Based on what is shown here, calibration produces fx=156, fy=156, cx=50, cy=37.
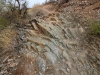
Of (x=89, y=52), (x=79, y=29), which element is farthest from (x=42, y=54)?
Result: (x=79, y=29)

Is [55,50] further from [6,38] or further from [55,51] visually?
[6,38]

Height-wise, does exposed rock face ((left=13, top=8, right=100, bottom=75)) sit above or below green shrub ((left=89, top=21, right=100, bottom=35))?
below

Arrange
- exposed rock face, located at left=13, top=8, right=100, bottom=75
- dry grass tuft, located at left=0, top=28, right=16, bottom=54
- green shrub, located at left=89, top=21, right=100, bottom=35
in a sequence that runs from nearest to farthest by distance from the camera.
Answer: exposed rock face, located at left=13, top=8, right=100, bottom=75, dry grass tuft, located at left=0, top=28, right=16, bottom=54, green shrub, located at left=89, top=21, right=100, bottom=35

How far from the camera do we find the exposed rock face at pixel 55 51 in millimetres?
5062

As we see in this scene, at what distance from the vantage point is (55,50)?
19.0ft

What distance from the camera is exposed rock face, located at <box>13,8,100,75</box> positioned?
5.06m

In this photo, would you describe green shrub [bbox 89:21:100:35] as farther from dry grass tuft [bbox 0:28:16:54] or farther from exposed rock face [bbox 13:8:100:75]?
dry grass tuft [bbox 0:28:16:54]

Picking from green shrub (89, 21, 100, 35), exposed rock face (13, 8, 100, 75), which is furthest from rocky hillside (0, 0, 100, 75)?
green shrub (89, 21, 100, 35)

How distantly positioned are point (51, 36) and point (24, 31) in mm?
1344

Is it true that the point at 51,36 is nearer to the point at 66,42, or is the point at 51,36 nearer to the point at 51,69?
the point at 66,42

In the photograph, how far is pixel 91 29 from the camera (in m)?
6.47

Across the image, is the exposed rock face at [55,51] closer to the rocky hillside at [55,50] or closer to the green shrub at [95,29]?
the rocky hillside at [55,50]

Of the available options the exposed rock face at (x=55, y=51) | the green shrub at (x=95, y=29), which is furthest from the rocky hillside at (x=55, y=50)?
the green shrub at (x=95, y=29)

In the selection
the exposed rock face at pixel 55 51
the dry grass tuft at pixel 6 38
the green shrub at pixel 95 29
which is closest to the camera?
the exposed rock face at pixel 55 51
